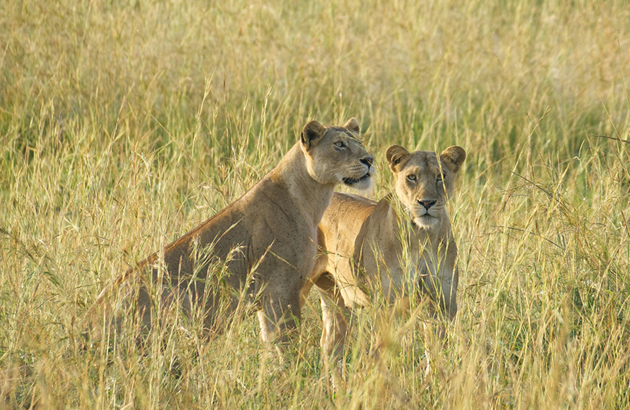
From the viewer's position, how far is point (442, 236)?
4395 millimetres

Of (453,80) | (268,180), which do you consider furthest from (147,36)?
(268,180)

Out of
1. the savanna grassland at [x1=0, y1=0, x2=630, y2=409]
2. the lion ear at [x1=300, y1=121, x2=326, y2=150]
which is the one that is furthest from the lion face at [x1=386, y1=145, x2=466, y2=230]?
the lion ear at [x1=300, y1=121, x2=326, y2=150]

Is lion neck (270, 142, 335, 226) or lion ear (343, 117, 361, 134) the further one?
lion ear (343, 117, 361, 134)

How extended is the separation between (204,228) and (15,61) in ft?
13.0

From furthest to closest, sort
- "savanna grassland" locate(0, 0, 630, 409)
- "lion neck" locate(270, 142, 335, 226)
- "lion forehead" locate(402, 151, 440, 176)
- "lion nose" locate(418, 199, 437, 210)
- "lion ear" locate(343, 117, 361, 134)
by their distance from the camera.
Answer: "lion ear" locate(343, 117, 361, 134) → "lion neck" locate(270, 142, 335, 226) → "lion forehead" locate(402, 151, 440, 176) → "lion nose" locate(418, 199, 437, 210) → "savanna grassland" locate(0, 0, 630, 409)

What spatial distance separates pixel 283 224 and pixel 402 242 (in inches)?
37.6

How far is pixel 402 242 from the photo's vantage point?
3982 millimetres

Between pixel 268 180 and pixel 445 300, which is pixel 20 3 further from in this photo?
pixel 445 300

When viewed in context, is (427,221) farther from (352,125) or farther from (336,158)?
(352,125)

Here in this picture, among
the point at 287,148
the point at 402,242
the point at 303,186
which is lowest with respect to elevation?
the point at 287,148

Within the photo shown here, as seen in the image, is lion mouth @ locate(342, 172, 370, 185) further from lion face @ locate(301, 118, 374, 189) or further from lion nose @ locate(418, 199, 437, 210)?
lion nose @ locate(418, 199, 437, 210)

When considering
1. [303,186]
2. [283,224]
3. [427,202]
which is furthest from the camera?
[303,186]

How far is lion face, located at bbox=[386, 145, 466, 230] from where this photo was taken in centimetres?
423

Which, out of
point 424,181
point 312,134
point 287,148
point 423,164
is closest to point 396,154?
point 423,164
